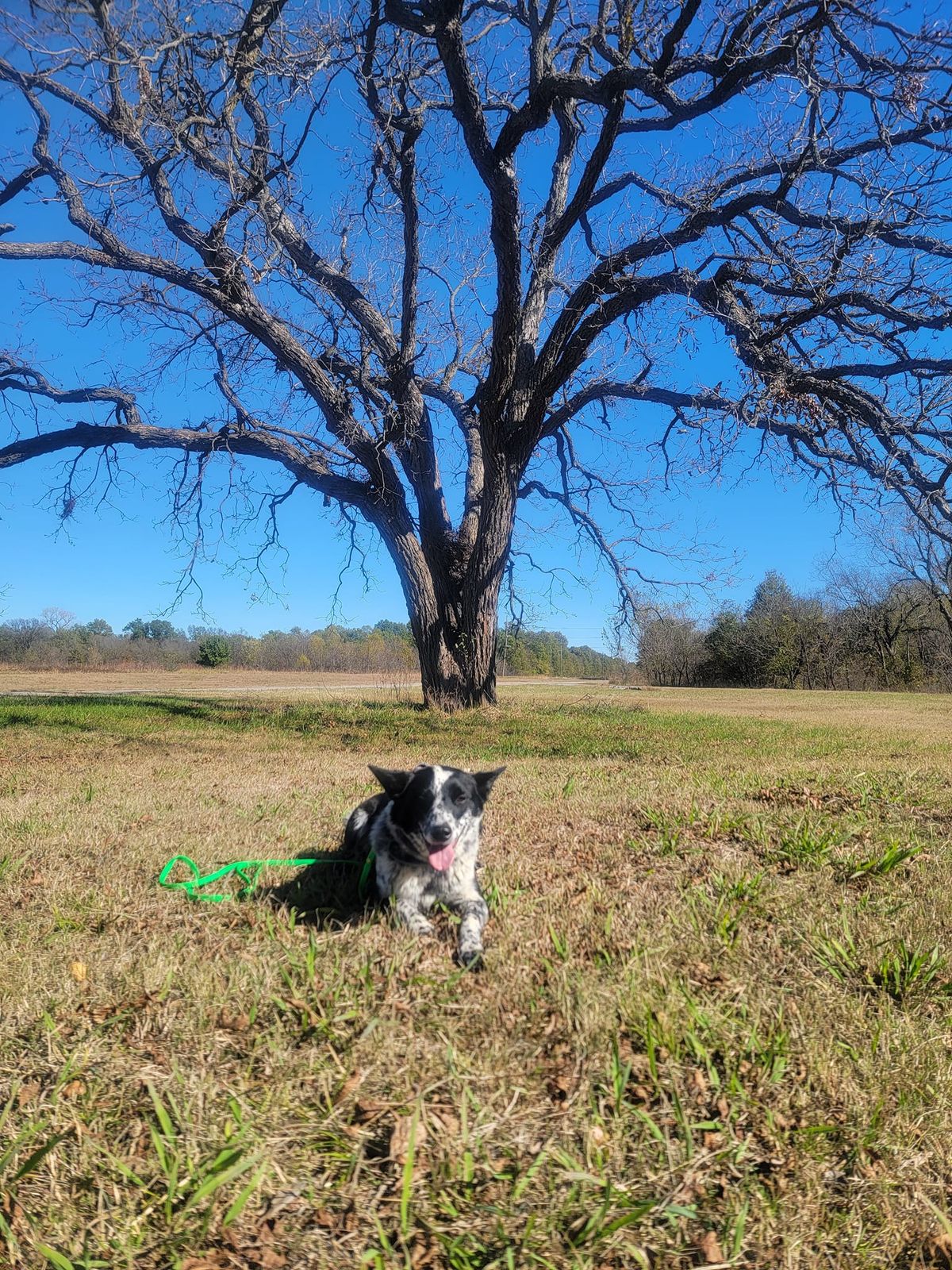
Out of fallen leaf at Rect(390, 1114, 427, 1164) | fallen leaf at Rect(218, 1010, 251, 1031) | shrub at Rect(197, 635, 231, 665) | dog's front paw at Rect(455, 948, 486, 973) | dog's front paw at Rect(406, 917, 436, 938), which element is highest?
shrub at Rect(197, 635, 231, 665)

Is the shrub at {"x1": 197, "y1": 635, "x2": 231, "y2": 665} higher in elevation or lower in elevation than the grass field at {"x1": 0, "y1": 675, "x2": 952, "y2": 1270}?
higher

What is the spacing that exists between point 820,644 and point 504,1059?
54139mm

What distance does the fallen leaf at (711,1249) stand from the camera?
73.8 inches

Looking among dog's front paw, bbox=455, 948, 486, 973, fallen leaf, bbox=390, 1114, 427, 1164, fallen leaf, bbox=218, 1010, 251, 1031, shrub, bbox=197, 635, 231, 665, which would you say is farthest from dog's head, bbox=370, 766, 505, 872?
shrub, bbox=197, 635, 231, 665

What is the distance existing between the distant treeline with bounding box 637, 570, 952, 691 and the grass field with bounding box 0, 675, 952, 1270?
42199 mm

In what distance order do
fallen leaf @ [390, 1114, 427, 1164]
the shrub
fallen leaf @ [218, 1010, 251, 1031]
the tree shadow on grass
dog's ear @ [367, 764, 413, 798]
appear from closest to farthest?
fallen leaf @ [390, 1114, 427, 1164], fallen leaf @ [218, 1010, 251, 1031], dog's ear @ [367, 764, 413, 798], the tree shadow on grass, the shrub

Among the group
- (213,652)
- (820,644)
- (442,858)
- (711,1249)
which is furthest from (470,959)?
(213,652)

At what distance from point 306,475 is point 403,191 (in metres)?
5.95

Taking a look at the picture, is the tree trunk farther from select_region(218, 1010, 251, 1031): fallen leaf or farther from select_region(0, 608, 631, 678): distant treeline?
select_region(0, 608, 631, 678): distant treeline

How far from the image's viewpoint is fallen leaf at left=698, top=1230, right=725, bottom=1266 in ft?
6.15

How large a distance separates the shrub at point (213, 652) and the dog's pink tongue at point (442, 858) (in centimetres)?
6767

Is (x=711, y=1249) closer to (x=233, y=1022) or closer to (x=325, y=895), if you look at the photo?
(x=233, y=1022)

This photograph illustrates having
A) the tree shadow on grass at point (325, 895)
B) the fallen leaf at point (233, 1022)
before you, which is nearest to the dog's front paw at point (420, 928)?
the tree shadow on grass at point (325, 895)

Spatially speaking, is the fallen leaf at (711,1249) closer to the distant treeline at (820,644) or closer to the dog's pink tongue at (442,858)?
the dog's pink tongue at (442,858)
